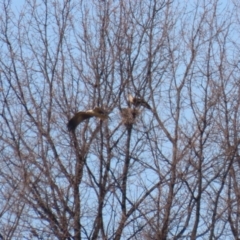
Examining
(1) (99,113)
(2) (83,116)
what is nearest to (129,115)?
(1) (99,113)

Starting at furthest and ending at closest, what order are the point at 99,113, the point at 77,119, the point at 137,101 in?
1. the point at 137,101
2. the point at 99,113
3. the point at 77,119

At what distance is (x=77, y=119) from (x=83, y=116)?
10cm

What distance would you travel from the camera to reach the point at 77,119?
→ 719 inches

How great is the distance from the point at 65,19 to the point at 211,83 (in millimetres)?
2370

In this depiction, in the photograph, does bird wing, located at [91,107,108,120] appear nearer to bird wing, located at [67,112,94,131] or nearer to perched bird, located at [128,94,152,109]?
bird wing, located at [67,112,94,131]

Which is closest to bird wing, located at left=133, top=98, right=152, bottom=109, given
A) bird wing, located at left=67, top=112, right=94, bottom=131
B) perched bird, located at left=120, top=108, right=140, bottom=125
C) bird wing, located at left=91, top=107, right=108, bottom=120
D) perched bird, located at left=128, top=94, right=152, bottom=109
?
perched bird, located at left=128, top=94, right=152, bottom=109

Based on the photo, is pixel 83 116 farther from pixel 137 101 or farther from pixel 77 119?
pixel 137 101

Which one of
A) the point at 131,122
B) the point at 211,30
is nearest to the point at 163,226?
the point at 131,122

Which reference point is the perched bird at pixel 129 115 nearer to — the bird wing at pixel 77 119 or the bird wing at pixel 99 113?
the bird wing at pixel 99 113

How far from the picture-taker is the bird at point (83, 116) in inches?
719

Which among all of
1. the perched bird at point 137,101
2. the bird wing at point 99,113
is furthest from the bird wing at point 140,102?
the bird wing at point 99,113

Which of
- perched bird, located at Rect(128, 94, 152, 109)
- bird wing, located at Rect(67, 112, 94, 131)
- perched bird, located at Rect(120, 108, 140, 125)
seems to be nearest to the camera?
bird wing, located at Rect(67, 112, 94, 131)

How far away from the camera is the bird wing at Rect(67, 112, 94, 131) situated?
18.2 meters

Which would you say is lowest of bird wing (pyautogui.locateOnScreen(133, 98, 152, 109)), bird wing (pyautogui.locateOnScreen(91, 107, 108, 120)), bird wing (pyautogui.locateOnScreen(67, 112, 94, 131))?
bird wing (pyautogui.locateOnScreen(67, 112, 94, 131))
